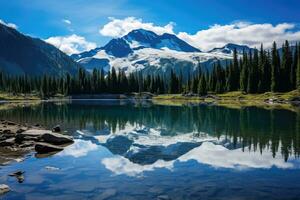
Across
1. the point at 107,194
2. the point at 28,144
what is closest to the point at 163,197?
the point at 107,194

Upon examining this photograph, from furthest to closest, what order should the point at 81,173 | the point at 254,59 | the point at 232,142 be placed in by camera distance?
the point at 254,59 → the point at 232,142 → the point at 81,173

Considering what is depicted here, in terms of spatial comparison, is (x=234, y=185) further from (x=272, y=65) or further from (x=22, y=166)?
(x=272, y=65)

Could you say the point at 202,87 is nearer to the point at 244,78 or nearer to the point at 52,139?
the point at 244,78

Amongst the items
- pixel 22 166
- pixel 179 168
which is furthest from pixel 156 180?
pixel 22 166

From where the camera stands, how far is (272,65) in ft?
485

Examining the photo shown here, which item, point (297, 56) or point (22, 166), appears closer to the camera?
point (22, 166)

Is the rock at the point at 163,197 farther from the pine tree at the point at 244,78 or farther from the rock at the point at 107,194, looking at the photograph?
the pine tree at the point at 244,78

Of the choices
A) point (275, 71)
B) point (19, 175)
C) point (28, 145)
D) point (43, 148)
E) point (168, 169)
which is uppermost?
point (275, 71)

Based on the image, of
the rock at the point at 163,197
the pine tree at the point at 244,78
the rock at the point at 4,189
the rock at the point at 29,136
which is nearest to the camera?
the rock at the point at 163,197

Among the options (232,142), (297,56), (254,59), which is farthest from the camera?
(254,59)

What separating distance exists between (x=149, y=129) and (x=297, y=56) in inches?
4377

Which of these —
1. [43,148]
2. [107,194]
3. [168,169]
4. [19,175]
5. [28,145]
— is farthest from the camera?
[28,145]

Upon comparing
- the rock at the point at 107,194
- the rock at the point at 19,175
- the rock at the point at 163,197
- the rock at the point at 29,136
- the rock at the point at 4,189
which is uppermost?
the rock at the point at 29,136

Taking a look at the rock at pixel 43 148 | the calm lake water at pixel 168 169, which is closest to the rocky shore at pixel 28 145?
the rock at pixel 43 148
